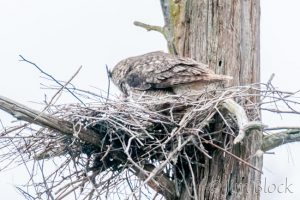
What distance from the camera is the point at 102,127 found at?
19.7ft

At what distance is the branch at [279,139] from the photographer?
622 cm

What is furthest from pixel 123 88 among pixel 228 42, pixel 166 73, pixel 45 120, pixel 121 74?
pixel 45 120

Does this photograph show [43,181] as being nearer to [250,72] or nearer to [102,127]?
[102,127]

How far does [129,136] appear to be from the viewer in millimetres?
5961

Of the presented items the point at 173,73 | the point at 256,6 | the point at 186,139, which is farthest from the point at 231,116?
the point at 256,6

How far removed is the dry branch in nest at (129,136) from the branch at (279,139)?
2 centimetres

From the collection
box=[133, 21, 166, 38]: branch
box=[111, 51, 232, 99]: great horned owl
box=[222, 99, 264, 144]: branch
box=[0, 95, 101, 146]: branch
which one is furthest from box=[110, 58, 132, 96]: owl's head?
box=[222, 99, 264, 144]: branch

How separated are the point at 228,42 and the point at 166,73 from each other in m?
0.47

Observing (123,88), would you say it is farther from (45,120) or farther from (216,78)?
(45,120)

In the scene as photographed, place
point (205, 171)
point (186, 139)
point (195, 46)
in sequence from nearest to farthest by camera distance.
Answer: point (186, 139)
point (205, 171)
point (195, 46)

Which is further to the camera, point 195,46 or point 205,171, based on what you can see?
point 195,46

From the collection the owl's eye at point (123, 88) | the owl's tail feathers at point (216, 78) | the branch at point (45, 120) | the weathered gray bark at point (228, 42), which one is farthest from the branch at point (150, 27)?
the branch at point (45, 120)

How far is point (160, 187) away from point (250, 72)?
1.05m

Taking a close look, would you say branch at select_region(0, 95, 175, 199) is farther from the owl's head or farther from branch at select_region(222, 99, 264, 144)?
the owl's head
